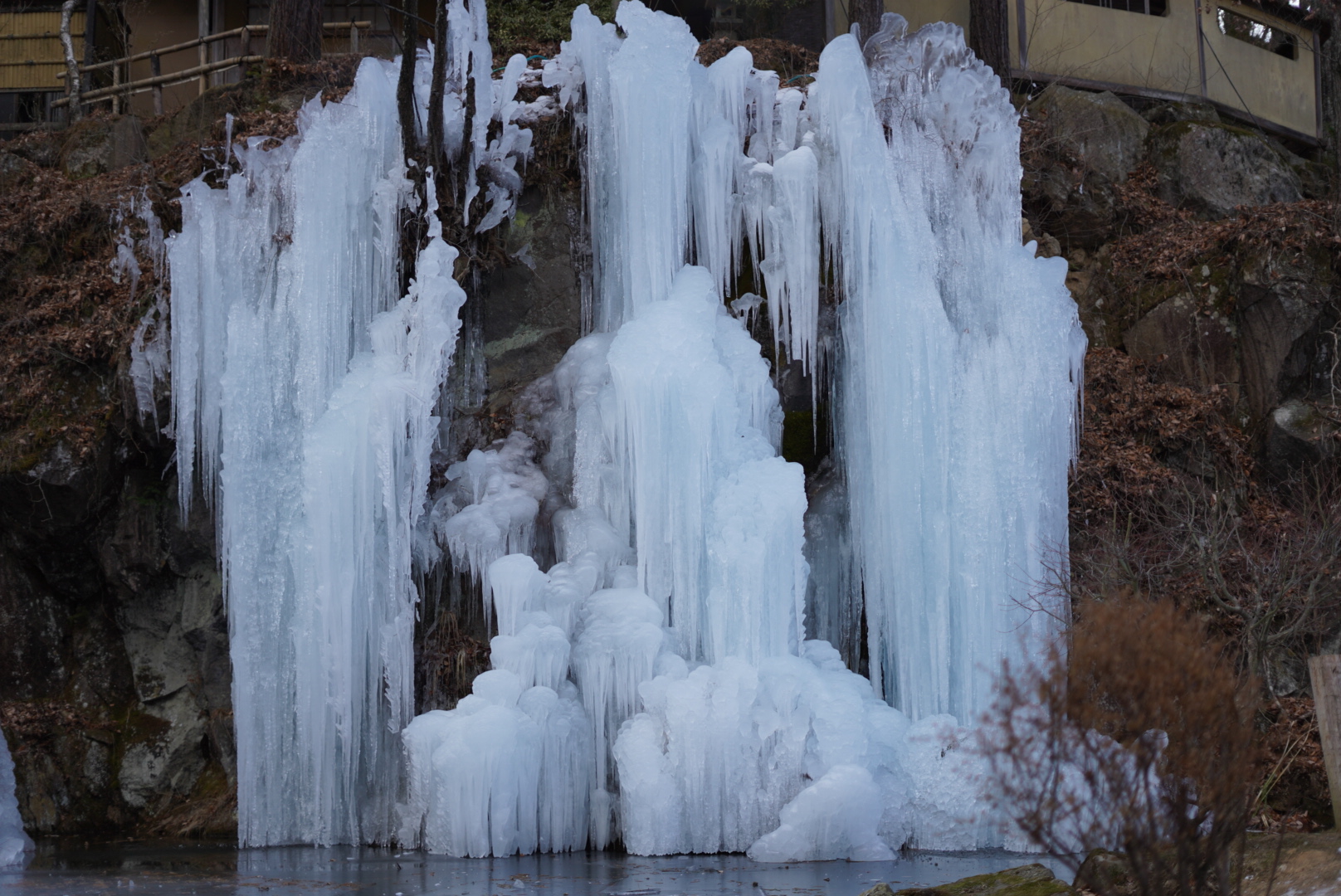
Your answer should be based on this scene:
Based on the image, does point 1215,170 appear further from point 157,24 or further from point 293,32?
point 157,24

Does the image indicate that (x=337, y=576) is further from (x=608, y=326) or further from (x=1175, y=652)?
(x=1175, y=652)

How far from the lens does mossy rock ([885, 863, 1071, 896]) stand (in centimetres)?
564

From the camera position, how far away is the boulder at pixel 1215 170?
14.6 meters

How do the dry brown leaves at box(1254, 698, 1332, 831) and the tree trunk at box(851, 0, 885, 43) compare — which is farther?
the tree trunk at box(851, 0, 885, 43)

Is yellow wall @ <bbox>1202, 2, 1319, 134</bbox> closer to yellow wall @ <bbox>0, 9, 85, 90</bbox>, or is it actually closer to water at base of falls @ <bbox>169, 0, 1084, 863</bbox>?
water at base of falls @ <bbox>169, 0, 1084, 863</bbox>

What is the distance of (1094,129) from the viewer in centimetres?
1473

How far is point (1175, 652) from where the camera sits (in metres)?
3.88

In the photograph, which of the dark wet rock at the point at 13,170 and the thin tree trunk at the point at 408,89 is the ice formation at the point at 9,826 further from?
the dark wet rock at the point at 13,170

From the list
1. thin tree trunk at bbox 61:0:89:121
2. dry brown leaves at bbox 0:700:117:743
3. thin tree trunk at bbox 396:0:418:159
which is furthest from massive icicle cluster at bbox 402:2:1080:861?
thin tree trunk at bbox 61:0:89:121

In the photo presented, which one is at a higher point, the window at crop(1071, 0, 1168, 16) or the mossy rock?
the window at crop(1071, 0, 1168, 16)

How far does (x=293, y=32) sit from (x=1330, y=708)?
40.8 feet

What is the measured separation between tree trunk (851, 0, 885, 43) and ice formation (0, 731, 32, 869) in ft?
35.7

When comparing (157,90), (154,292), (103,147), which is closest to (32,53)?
(157,90)

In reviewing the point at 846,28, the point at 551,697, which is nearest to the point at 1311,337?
the point at 846,28
